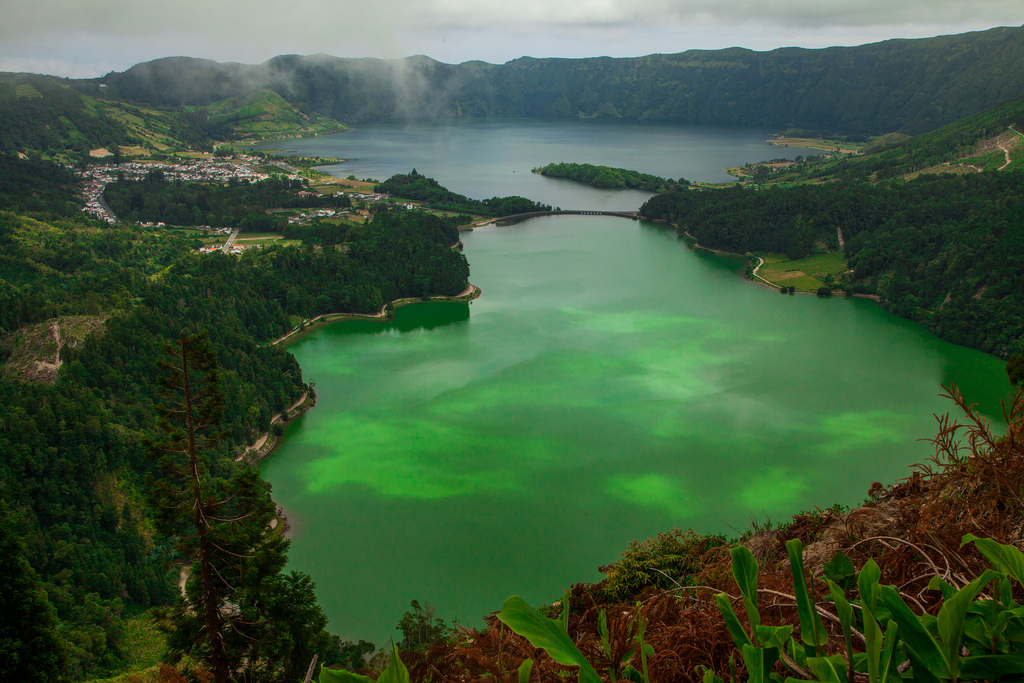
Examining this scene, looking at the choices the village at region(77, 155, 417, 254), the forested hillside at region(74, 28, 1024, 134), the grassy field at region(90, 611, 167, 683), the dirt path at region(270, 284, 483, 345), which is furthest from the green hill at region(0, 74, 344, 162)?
the grassy field at region(90, 611, 167, 683)

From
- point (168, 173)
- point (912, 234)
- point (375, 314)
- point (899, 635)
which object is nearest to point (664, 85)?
point (168, 173)

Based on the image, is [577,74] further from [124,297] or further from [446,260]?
[124,297]

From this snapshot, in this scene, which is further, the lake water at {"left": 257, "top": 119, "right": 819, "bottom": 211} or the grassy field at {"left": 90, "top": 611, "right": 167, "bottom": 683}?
the lake water at {"left": 257, "top": 119, "right": 819, "bottom": 211}

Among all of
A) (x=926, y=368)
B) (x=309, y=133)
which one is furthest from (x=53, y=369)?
(x=309, y=133)

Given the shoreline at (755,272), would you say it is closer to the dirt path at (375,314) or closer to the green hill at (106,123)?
the dirt path at (375,314)

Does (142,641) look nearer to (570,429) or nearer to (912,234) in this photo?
(570,429)

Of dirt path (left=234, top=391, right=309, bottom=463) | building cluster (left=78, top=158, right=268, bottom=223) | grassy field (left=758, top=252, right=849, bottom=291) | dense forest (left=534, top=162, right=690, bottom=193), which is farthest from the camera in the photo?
dense forest (left=534, top=162, right=690, bottom=193)

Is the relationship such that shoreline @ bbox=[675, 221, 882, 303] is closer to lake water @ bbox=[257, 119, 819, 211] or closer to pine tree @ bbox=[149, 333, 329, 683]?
lake water @ bbox=[257, 119, 819, 211]
